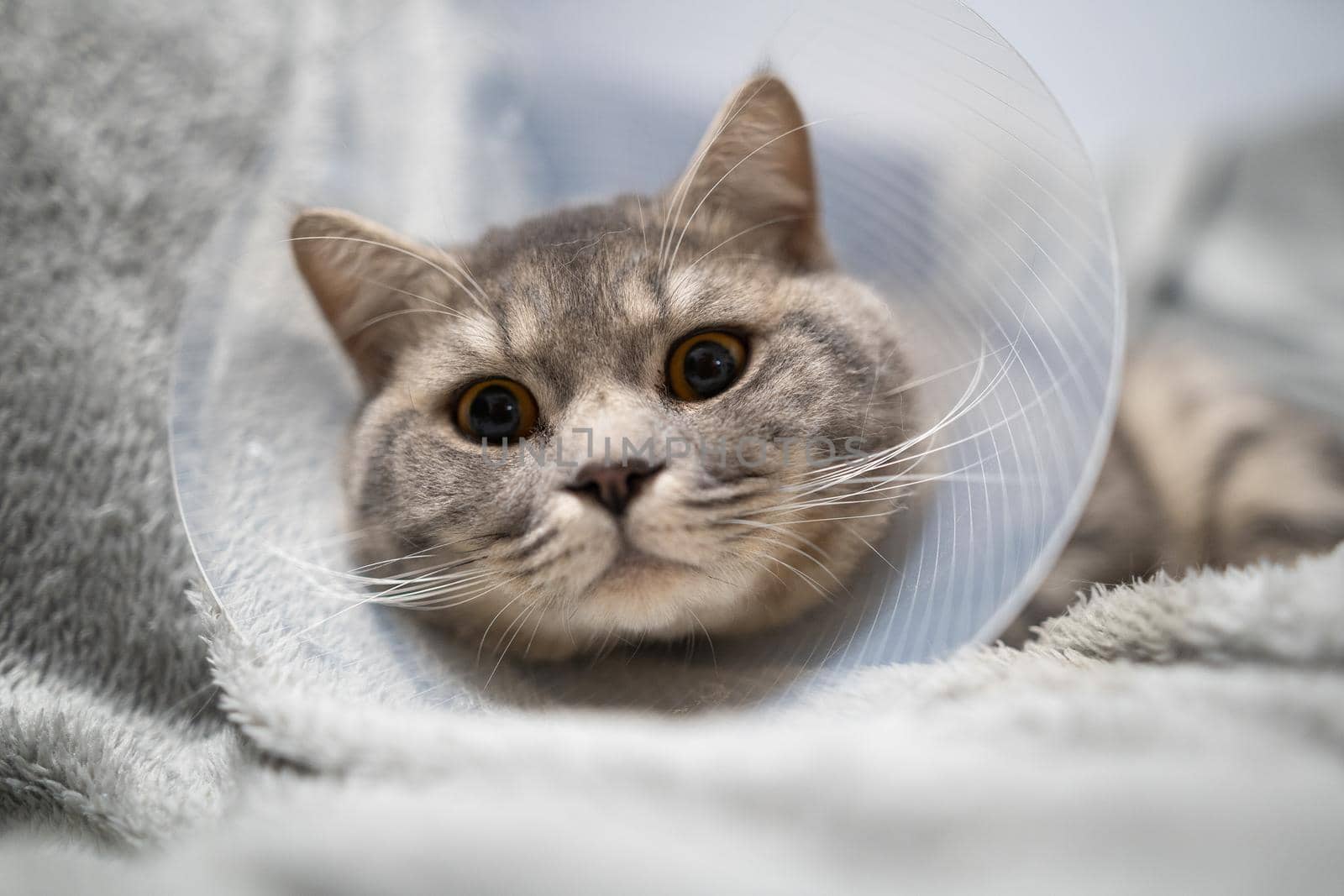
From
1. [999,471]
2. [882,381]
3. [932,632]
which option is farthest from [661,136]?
[932,632]

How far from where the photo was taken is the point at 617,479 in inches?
36.6

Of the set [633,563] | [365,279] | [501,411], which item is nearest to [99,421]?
[365,279]

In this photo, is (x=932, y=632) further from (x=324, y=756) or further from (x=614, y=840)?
(x=324, y=756)

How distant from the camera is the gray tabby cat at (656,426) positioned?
96cm

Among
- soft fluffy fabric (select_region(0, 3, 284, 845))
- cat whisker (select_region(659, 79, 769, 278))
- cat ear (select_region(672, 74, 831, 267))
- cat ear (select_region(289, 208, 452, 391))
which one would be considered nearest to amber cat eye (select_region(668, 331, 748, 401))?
cat whisker (select_region(659, 79, 769, 278))

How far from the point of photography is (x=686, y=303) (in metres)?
1.12

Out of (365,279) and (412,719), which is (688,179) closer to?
(365,279)

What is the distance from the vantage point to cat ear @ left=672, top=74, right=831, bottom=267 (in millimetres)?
1151

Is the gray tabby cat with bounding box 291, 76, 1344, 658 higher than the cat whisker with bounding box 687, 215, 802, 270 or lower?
lower

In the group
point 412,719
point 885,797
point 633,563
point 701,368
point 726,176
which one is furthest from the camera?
point 726,176

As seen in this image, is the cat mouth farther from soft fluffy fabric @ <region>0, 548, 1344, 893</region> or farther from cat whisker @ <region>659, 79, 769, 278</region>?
cat whisker @ <region>659, 79, 769, 278</region>

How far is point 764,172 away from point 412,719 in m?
0.92

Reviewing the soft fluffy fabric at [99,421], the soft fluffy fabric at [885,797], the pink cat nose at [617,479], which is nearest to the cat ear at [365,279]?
the soft fluffy fabric at [99,421]

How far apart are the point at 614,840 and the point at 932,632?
0.43 m
